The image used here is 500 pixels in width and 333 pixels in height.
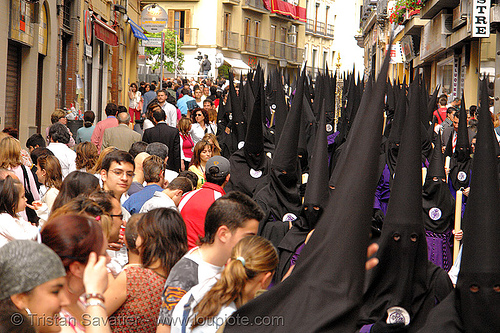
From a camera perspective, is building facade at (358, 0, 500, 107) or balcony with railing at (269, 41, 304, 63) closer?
building facade at (358, 0, 500, 107)

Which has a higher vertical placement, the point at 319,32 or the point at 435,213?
the point at 319,32

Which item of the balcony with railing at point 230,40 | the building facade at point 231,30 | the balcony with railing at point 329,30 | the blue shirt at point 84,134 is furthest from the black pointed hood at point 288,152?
the balcony with railing at point 329,30

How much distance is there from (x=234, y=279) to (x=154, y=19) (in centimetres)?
2047

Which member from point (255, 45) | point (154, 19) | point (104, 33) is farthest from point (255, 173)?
point (255, 45)

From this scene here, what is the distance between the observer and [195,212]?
211 inches

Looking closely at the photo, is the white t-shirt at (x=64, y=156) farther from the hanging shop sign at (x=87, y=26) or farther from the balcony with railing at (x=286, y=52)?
the balcony with railing at (x=286, y=52)

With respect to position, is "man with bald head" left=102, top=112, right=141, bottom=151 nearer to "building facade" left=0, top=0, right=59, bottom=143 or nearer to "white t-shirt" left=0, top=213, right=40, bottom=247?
"building facade" left=0, top=0, right=59, bottom=143

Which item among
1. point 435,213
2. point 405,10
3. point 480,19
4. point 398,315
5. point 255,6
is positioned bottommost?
point 398,315

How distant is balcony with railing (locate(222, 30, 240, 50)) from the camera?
46906 mm

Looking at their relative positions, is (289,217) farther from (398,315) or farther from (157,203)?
(398,315)

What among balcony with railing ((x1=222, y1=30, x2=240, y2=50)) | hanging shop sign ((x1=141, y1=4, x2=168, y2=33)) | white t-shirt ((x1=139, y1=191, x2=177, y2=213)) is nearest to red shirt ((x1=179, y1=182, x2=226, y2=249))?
white t-shirt ((x1=139, y1=191, x2=177, y2=213))

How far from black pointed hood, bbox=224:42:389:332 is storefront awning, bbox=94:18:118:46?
62.2 feet

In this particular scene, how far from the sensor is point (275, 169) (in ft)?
20.3

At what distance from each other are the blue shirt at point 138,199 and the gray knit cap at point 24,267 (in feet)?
10.6
